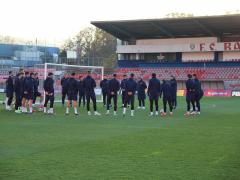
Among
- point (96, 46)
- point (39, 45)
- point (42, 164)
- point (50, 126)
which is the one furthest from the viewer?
point (96, 46)

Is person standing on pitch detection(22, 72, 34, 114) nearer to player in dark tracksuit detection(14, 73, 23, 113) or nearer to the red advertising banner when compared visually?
player in dark tracksuit detection(14, 73, 23, 113)

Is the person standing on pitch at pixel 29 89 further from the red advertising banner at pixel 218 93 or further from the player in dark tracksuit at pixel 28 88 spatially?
the red advertising banner at pixel 218 93

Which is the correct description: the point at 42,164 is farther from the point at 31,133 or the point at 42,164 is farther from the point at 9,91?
the point at 9,91

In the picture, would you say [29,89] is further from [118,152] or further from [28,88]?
[118,152]

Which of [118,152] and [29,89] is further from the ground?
[29,89]

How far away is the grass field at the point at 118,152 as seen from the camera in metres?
8.54

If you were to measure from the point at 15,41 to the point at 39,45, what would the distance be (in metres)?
7.45

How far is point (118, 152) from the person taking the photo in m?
10.9

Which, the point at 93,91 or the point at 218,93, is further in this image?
the point at 218,93

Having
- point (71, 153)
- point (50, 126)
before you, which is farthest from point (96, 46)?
point (71, 153)

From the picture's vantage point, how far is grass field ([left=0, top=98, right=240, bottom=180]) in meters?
8.54

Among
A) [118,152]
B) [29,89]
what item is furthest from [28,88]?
[118,152]

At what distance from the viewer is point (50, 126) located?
17141 millimetres

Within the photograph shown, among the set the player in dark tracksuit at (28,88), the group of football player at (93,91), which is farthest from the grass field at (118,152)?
the player in dark tracksuit at (28,88)
